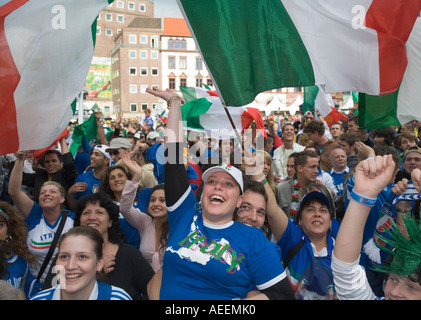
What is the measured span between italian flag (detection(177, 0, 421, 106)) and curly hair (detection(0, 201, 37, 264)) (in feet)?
6.92

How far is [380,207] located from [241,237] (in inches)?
77.2

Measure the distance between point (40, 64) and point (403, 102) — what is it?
10.4ft

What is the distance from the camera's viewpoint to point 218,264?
2.27 metres

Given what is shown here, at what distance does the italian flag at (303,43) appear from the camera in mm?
3195

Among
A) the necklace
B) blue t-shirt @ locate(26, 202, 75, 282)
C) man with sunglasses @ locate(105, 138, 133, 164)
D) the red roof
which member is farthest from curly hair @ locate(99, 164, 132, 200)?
the red roof

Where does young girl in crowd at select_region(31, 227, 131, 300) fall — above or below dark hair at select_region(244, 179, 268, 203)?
below

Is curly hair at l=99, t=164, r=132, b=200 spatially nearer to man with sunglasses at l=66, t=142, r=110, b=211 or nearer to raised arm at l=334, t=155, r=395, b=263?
man with sunglasses at l=66, t=142, r=110, b=211

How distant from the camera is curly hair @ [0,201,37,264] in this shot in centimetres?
350

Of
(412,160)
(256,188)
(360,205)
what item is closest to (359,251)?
(360,205)

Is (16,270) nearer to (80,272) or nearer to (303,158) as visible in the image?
(80,272)

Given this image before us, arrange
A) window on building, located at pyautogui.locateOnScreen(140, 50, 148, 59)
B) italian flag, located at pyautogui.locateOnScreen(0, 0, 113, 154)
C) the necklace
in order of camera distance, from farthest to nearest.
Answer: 1. window on building, located at pyautogui.locateOnScreen(140, 50, 148, 59)
2. the necklace
3. italian flag, located at pyautogui.locateOnScreen(0, 0, 113, 154)

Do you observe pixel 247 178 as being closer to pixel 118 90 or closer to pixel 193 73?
pixel 193 73

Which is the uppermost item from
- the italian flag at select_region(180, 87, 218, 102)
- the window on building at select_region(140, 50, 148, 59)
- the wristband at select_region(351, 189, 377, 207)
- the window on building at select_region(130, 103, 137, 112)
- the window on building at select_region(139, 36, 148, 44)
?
the window on building at select_region(139, 36, 148, 44)

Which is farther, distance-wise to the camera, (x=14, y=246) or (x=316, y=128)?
(x=316, y=128)
